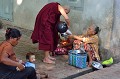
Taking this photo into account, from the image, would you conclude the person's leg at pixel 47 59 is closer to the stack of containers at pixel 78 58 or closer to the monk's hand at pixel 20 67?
the stack of containers at pixel 78 58

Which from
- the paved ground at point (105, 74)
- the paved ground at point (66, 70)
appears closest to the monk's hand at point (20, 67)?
the paved ground at point (66, 70)

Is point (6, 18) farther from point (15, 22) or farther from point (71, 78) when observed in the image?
point (71, 78)

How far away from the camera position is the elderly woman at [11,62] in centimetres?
479

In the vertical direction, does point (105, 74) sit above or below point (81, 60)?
below

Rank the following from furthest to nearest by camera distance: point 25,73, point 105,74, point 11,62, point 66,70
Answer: point 66,70 → point 105,74 → point 25,73 → point 11,62

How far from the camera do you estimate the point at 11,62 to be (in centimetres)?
475

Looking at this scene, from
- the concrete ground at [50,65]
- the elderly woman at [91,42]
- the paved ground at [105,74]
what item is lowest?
the paved ground at [105,74]

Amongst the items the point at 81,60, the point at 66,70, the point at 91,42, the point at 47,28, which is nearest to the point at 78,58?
the point at 81,60

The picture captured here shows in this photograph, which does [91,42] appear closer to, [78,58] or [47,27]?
[78,58]

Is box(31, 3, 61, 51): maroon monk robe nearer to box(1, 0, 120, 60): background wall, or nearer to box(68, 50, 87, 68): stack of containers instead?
box(68, 50, 87, 68): stack of containers

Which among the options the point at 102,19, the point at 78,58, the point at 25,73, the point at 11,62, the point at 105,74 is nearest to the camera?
the point at 11,62

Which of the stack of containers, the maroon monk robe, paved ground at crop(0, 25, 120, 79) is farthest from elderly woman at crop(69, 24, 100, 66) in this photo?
the maroon monk robe

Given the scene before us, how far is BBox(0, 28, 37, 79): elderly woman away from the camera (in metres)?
4.79

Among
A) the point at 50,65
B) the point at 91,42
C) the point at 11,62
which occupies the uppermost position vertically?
the point at 91,42
